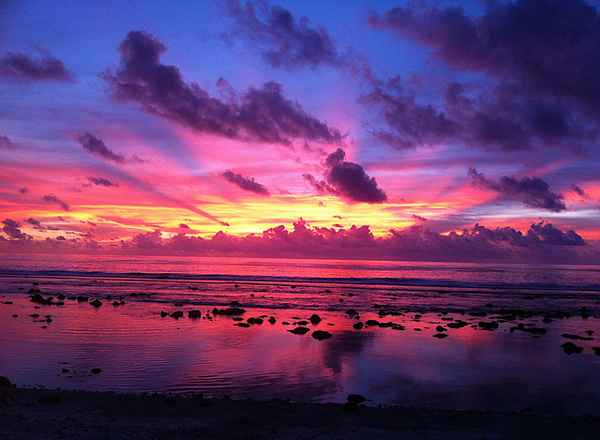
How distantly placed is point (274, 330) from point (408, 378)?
37.8 ft

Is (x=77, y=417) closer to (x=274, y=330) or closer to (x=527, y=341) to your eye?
(x=274, y=330)

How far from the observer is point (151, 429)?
11031 millimetres

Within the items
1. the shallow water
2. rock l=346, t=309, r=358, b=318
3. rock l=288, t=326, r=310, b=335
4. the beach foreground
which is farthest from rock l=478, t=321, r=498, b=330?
the beach foreground

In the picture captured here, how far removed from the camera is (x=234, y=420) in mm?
11820

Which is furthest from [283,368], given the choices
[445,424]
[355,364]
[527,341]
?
[527,341]

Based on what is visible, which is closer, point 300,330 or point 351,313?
point 300,330

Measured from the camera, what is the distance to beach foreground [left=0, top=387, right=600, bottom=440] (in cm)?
1085

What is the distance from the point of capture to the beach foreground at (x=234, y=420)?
10852 millimetres

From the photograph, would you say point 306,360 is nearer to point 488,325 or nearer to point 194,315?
point 194,315

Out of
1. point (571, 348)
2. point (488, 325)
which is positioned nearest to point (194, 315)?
point (488, 325)

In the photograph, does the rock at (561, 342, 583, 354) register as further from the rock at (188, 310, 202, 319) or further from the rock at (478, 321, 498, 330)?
the rock at (188, 310, 202, 319)

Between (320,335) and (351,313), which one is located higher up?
(320,335)

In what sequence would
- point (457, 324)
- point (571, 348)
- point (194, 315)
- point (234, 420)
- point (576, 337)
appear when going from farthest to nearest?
point (194, 315)
point (457, 324)
point (576, 337)
point (571, 348)
point (234, 420)

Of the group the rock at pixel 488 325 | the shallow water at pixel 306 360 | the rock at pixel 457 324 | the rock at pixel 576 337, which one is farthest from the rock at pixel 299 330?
the rock at pixel 576 337
